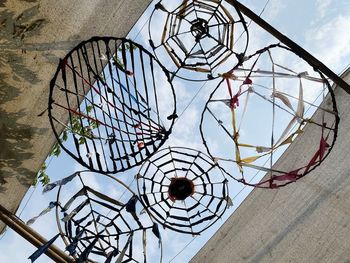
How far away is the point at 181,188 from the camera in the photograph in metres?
2.75

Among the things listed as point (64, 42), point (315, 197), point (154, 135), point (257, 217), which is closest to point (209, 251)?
point (257, 217)

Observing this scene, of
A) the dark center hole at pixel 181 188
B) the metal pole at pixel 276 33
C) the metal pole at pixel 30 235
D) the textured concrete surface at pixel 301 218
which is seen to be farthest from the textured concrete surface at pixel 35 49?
the textured concrete surface at pixel 301 218

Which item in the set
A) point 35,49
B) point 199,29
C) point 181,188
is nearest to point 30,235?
point 181,188

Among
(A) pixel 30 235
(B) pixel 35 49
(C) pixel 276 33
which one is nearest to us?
(C) pixel 276 33

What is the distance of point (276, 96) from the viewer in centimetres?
239

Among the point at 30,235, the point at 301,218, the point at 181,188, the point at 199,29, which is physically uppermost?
the point at 199,29

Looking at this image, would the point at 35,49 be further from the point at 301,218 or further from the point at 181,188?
the point at 301,218

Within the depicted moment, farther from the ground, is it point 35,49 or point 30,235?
point 35,49

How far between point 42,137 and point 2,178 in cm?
43

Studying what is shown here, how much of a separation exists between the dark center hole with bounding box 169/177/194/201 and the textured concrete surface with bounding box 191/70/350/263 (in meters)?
0.57

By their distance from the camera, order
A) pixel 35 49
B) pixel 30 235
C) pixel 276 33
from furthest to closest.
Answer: pixel 30 235 < pixel 35 49 < pixel 276 33

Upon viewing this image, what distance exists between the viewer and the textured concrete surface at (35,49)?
258 centimetres

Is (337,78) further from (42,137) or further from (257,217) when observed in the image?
(42,137)

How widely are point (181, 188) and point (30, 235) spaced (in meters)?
1.08
